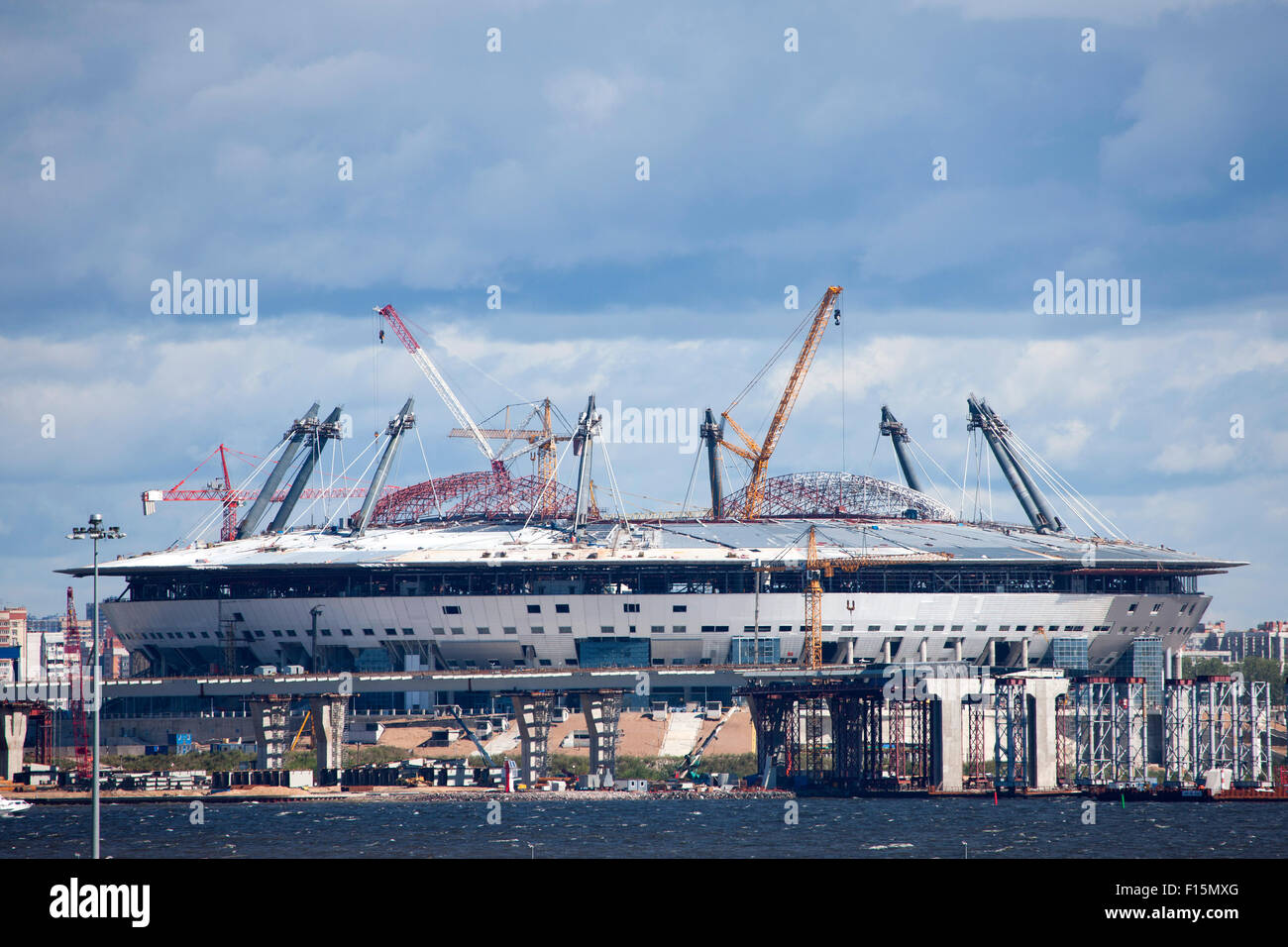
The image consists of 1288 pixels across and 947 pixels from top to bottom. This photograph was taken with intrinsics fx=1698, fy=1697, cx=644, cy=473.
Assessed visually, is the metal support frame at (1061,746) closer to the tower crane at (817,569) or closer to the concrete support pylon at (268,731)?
the tower crane at (817,569)

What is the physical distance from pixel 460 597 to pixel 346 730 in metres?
16.1

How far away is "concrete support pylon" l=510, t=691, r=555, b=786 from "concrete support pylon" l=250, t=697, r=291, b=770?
63.5 feet

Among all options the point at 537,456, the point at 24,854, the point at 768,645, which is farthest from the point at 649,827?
the point at 537,456

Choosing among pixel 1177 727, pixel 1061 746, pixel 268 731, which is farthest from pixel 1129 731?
pixel 268 731

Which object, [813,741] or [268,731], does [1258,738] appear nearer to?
[813,741]

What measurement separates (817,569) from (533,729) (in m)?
28.7

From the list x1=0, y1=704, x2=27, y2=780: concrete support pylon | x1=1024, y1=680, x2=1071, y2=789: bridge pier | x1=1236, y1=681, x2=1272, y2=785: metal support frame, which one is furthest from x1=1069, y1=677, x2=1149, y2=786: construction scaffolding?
x1=0, y1=704, x2=27, y2=780: concrete support pylon

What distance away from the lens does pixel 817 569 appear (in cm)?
14800

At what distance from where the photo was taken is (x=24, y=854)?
77125 millimetres

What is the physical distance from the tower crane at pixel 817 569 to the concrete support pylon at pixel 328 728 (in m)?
38.4

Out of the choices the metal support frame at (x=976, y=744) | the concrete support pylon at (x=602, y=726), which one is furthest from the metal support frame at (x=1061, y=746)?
the concrete support pylon at (x=602, y=726)

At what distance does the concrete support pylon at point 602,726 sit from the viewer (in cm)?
13738

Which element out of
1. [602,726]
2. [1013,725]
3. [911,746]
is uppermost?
[1013,725]
